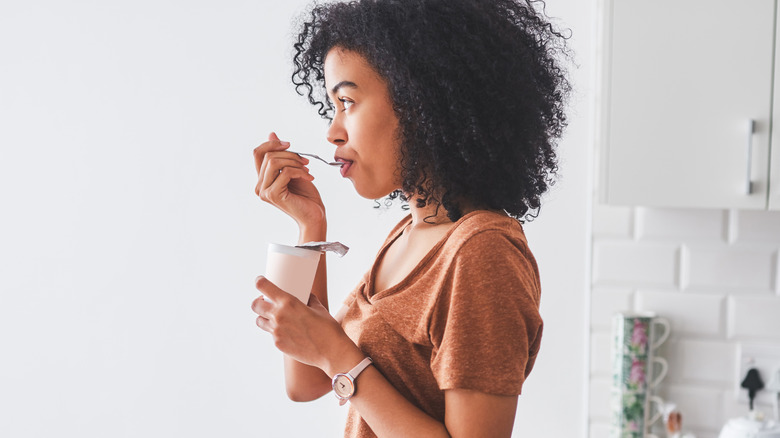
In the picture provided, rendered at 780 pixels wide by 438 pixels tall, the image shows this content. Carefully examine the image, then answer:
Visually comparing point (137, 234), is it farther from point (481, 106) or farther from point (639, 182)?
point (481, 106)

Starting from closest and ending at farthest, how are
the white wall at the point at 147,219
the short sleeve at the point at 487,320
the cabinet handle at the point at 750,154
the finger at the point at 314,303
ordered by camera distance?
1. the short sleeve at the point at 487,320
2. the finger at the point at 314,303
3. the cabinet handle at the point at 750,154
4. the white wall at the point at 147,219

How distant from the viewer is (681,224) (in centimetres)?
175

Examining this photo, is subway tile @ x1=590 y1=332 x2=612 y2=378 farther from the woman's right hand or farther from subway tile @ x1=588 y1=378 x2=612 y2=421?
the woman's right hand

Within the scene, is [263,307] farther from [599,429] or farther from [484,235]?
[599,429]

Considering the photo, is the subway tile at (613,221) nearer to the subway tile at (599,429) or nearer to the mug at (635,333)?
the mug at (635,333)

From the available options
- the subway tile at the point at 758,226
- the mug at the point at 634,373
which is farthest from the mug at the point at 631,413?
the subway tile at the point at 758,226

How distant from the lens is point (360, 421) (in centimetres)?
97

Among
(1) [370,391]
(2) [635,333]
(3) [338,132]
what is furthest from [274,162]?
(2) [635,333]

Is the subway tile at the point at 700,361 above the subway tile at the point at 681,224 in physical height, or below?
below

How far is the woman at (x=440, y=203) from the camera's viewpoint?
79 centimetres

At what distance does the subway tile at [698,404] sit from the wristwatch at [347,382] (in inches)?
46.4

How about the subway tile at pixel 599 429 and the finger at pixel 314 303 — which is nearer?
the finger at pixel 314 303

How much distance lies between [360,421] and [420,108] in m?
0.41

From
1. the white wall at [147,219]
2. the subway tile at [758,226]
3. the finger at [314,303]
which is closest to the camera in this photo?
the finger at [314,303]
